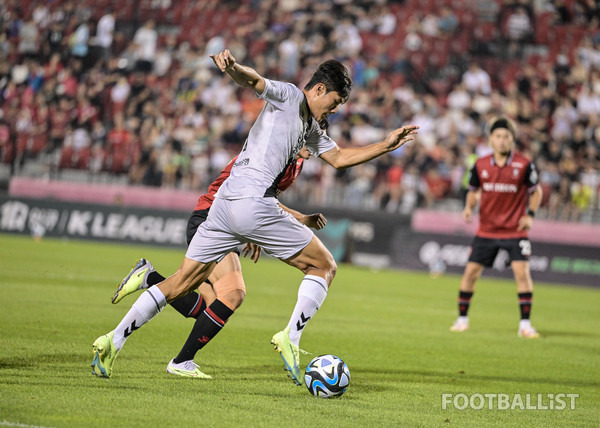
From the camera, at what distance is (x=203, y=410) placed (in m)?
5.44

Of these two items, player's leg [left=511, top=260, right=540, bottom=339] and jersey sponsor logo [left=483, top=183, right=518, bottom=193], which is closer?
player's leg [left=511, top=260, right=540, bottom=339]

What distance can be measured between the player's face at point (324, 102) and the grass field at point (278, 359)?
2.00 m

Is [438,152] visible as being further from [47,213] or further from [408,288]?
[47,213]

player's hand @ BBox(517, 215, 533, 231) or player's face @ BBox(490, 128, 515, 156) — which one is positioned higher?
player's face @ BBox(490, 128, 515, 156)

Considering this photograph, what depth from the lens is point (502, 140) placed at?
11523 millimetres

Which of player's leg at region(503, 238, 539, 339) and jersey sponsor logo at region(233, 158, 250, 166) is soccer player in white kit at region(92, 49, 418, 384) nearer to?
jersey sponsor logo at region(233, 158, 250, 166)

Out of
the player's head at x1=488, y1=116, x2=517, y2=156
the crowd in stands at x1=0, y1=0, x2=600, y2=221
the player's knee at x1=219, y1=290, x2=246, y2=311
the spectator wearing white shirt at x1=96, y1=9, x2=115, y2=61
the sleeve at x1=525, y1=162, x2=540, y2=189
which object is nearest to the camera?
the player's knee at x1=219, y1=290, x2=246, y2=311

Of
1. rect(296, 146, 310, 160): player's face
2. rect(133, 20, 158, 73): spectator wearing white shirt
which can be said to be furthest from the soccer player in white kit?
rect(133, 20, 158, 73): spectator wearing white shirt

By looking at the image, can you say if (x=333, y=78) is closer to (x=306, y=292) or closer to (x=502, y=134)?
(x=306, y=292)

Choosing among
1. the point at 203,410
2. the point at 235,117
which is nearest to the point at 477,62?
the point at 235,117

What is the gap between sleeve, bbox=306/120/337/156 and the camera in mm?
6723

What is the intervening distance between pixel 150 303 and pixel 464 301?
613 centimetres

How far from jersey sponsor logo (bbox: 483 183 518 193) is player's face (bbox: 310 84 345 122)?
5711 mm

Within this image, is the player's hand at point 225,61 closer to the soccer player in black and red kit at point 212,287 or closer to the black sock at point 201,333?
the soccer player in black and red kit at point 212,287
